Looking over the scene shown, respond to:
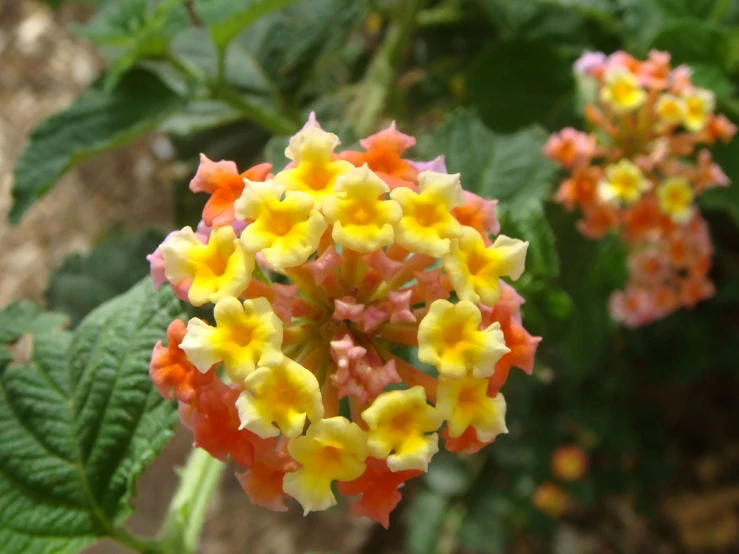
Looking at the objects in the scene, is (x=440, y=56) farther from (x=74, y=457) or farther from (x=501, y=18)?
(x=74, y=457)

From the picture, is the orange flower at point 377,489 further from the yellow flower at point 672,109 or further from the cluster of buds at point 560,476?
the cluster of buds at point 560,476

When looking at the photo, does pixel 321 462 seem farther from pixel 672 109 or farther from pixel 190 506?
pixel 672 109

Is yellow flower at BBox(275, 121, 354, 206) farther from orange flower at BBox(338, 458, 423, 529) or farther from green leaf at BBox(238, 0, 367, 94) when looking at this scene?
green leaf at BBox(238, 0, 367, 94)

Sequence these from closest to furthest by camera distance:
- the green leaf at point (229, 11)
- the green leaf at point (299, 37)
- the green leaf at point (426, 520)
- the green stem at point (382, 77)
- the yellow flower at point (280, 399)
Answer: the yellow flower at point (280, 399) → the green leaf at point (229, 11) → the green leaf at point (299, 37) → the green stem at point (382, 77) → the green leaf at point (426, 520)

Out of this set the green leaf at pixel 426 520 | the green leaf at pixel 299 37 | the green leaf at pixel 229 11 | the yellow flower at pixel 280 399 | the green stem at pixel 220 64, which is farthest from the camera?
the green leaf at pixel 426 520

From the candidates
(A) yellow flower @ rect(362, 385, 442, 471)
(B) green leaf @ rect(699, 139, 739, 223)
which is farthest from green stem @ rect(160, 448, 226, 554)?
(B) green leaf @ rect(699, 139, 739, 223)

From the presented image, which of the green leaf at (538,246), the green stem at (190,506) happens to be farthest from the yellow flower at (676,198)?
the green stem at (190,506)

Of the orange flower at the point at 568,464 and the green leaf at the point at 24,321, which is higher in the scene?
the green leaf at the point at 24,321
